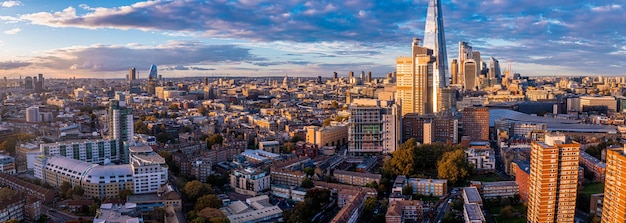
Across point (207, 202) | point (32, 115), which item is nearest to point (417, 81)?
point (207, 202)

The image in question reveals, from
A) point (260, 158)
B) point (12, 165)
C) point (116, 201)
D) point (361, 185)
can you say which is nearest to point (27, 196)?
point (116, 201)

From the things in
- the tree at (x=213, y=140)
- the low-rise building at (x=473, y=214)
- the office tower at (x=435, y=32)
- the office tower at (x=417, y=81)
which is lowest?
the low-rise building at (x=473, y=214)

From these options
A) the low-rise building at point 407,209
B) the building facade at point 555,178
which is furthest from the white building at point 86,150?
the building facade at point 555,178

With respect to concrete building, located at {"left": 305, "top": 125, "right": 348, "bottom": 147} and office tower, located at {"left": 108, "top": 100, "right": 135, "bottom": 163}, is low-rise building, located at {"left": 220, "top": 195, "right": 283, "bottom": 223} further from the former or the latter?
concrete building, located at {"left": 305, "top": 125, "right": 348, "bottom": 147}

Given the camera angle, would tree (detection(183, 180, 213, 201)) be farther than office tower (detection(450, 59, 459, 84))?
No

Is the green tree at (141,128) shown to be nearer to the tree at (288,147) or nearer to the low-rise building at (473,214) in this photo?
the tree at (288,147)

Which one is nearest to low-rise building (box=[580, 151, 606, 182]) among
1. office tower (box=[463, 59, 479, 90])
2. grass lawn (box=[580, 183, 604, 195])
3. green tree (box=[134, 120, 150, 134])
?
grass lawn (box=[580, 183, 604, 195])
